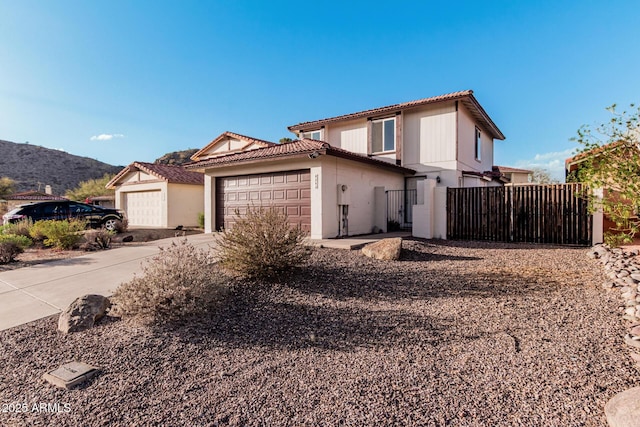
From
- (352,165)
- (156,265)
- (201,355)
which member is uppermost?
(352,165)

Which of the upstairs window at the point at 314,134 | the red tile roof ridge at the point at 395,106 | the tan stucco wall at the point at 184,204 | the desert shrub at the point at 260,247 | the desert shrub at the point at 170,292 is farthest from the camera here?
the tan stucco wall at the point at 184,204

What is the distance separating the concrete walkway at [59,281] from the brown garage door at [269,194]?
87.5 inches

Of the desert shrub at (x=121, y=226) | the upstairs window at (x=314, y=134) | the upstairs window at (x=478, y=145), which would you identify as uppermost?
the upstairs window at (x=314, y=134)

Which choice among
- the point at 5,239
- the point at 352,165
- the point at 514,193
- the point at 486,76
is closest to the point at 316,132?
the point at 352,165

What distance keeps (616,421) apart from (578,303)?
3.09 m

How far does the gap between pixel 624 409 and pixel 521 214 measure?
968 cm

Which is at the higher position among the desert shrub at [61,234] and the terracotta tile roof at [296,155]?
the terracotta tile roof at [296,155]

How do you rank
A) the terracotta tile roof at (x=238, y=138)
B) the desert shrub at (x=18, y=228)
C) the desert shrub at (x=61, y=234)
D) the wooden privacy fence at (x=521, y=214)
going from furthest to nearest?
1. the terracotta tile roof at (x=238, y=138)
2. the desert shrub at (x=18, y=228)
3. the desert shrub at (x=61, y=234)
4. the wooden privacy fence at (x=521, y=214)

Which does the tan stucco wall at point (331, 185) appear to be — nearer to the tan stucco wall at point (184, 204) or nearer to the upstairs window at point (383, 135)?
the upstairs window at point (383, 135)

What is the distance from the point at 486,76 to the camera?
619 inches

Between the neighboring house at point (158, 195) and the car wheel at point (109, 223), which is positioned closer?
the car wheel at point (109, 223)

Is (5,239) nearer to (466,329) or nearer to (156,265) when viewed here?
(156,265)

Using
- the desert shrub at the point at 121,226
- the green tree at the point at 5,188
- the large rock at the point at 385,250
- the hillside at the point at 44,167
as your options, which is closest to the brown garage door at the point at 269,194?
the large rock at the point at 385,250

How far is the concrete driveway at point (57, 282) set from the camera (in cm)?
505
